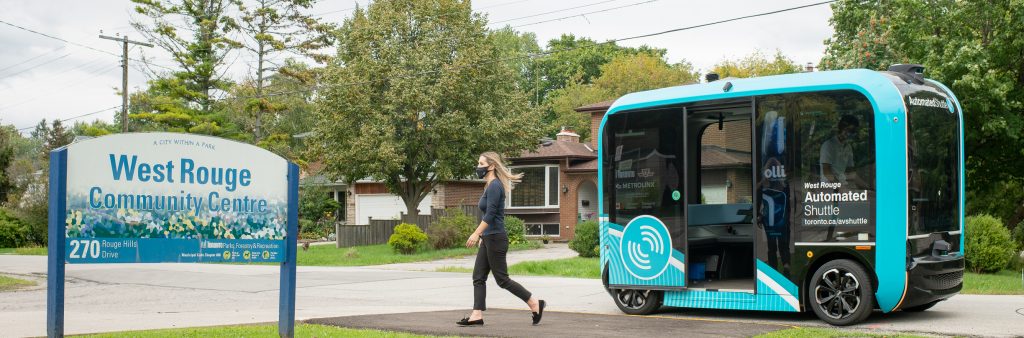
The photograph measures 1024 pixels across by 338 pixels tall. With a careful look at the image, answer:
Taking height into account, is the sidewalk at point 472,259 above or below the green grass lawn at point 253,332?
below

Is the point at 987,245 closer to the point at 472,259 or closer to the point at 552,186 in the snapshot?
the point at 472,259

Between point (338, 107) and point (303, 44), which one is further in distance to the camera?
point (303, 44)

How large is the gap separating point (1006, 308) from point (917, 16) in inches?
460

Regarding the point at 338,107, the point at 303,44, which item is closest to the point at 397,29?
the point at 338,107

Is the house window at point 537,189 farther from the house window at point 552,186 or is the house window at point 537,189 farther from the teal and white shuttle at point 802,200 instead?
the teal and white shuttle at point 802,200

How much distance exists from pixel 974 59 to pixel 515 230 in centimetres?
1683

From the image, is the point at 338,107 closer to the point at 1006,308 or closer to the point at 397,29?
the point at 397,29

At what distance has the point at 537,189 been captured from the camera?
39688 millimetres

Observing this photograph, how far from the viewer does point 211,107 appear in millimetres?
46531

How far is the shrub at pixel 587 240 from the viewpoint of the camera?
2467 centimetres

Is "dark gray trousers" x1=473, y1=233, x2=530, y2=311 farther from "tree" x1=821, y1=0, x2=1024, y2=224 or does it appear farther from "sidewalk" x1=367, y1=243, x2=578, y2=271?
"sidewalk" x1=367, y1=243, x2=578, y2=271

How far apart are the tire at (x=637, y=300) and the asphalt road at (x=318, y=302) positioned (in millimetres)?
163

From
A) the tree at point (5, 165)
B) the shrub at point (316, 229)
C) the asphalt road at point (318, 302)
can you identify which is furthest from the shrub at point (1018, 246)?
the tree at point (5, 165)

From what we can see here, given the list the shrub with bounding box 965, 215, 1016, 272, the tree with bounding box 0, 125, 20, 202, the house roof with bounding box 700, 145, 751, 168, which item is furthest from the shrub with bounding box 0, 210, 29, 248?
the shrub with bounding box 965, 215, 1016, 272
